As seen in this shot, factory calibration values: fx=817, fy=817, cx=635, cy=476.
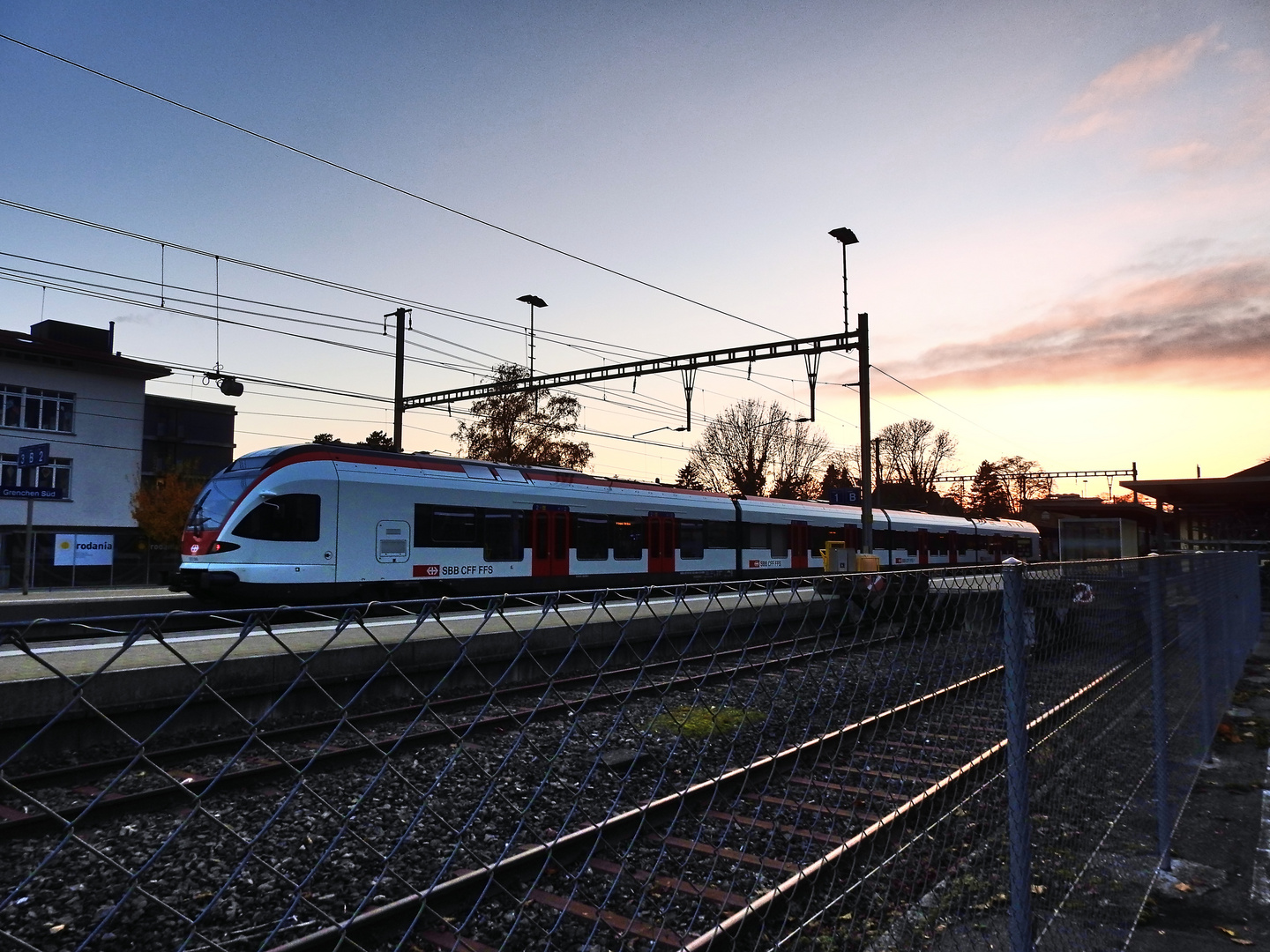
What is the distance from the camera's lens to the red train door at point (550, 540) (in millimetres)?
16516

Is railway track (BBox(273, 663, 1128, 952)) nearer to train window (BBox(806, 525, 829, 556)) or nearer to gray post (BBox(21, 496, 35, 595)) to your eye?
train window (BBox(806, 525, 829, 556))

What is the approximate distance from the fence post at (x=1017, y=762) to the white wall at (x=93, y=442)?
1695 inches

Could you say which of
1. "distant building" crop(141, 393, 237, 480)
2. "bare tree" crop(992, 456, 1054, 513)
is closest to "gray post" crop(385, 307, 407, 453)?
"distant building" crop(141, 393, 237, 480)

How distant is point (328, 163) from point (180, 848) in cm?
1207

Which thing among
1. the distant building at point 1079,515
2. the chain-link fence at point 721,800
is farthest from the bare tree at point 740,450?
the chain-link fence at point 721,800

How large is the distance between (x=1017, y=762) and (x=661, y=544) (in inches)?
660

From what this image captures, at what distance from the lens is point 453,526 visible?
591 inches

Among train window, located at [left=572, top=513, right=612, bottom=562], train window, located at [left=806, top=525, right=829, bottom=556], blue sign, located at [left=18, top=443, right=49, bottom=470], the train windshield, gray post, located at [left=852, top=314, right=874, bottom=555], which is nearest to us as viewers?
the train windshield

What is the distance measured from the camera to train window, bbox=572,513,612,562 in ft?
57.1

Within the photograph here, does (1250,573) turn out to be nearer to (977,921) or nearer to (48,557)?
(977,921)

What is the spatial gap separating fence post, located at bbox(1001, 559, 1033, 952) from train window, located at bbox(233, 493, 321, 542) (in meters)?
11.9

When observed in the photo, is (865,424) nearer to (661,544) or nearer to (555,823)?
(661,544)

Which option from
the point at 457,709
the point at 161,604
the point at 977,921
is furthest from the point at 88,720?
the point at 161,604

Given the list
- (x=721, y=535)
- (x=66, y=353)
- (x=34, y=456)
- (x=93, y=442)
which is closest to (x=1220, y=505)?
(x=721, y=535)
